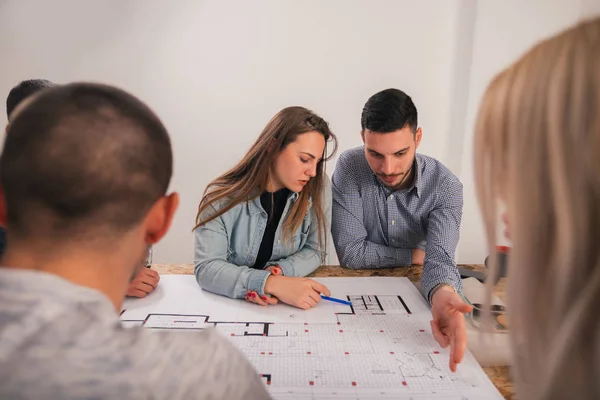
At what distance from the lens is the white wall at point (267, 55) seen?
2.75m

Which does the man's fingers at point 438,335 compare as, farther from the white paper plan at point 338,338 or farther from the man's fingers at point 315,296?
the man's fingers at point 315,296

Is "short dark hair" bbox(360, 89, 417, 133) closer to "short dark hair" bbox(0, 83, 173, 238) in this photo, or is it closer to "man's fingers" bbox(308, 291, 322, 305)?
"man's fingers" bbox(308, 291, 322, 305)

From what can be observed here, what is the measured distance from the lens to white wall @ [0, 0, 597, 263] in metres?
2.75

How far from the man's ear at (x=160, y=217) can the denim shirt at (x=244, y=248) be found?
0.62 m

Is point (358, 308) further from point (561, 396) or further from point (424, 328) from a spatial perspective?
point (561, 396)

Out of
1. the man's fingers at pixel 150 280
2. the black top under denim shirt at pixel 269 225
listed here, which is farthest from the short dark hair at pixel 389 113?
the man's fingers at pixel 150 280

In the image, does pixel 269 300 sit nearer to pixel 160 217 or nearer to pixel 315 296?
pixel 315 296

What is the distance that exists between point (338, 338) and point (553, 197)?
701mm

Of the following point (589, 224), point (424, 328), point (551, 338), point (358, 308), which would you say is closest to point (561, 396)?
point (551, 338)

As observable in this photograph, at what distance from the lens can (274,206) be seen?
1641 millimetres

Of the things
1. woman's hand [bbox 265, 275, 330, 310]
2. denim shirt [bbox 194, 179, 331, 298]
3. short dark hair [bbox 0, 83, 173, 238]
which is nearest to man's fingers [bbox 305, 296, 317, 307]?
woman's hand [bbox 265, 275, 330, 310]

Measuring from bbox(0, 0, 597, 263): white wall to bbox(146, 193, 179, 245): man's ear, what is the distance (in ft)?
7.24

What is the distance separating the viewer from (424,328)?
3.82 ft

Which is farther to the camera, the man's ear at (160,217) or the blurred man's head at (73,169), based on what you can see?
the man's ear at (160,217)
